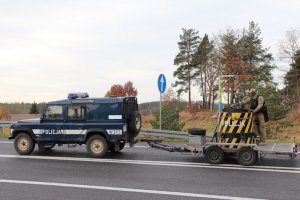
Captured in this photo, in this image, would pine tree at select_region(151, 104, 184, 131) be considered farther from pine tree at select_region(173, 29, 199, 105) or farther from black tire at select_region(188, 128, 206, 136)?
pine tree at select_region(173, 29, 199, 105)

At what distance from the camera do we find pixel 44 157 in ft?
36.7

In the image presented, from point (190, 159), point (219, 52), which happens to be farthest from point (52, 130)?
point (219, 52)

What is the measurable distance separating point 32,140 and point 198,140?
5425 millimetres

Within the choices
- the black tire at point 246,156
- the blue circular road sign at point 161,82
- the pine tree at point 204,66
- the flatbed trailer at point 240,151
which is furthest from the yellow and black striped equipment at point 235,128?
the pine tree at point 204,66

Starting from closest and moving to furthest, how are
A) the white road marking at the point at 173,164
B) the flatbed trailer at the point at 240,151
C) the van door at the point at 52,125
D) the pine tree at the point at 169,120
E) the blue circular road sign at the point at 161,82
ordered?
the white road marking at the point at 173,164, the flatbed trailer at the point at 240,151, the van door at the point at 52,125, the blue circular road sign at the point at 161,82, the pine tree at the point at 169,120

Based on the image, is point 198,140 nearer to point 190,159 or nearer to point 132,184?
point 190,159

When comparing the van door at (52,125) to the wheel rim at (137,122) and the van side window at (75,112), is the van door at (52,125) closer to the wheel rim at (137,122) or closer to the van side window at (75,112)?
the van side window at (75,112)

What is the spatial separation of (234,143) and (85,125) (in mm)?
4585

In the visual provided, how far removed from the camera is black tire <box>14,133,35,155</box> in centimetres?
1178

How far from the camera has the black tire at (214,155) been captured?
988cm

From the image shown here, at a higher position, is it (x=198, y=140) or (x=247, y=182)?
(x=198, y=140)

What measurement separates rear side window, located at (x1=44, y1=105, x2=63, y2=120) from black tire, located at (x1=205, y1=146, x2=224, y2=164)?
15.9 feet

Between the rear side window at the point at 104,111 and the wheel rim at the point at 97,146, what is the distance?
29.6 inches

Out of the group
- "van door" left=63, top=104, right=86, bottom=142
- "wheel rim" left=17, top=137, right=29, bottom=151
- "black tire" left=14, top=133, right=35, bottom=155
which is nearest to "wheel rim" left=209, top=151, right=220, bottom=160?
"van door" left=63, top=104, right=86, bottom=142
